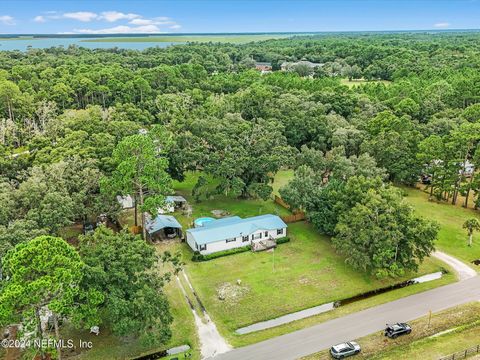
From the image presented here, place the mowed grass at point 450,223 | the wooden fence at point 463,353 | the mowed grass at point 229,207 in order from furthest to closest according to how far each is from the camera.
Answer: the mowed grass at point 229,207 < the mowed grass at point 450,223 < the wooden fence at point 463,353

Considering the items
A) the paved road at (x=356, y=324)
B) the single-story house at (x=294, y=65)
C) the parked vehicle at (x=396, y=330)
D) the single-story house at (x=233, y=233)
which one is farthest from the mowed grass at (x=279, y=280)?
the single-story house at (x=294, y=65)

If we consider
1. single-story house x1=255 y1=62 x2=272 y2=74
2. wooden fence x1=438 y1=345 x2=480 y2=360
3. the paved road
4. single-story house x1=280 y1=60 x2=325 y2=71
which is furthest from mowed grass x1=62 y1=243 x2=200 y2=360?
single-story house x1=255 y1=62 x2=272 y2=74

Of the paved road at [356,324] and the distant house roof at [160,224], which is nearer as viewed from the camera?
the paved road at [356,324]

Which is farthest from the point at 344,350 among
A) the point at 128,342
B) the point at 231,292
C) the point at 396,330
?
the point at 128,342

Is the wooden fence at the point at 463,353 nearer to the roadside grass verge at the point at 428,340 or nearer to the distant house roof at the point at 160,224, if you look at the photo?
the roadside grass verge at the point at 428,340

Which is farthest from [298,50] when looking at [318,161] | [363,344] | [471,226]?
[363,344]

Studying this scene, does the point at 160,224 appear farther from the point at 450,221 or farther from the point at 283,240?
the point at 450,221
